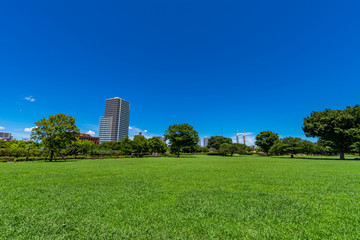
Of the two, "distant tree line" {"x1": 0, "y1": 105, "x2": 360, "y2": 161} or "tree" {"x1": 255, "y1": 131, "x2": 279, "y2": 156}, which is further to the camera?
"tree" {"x1": 255, "y1": 131, "x2": 279, "y2": 156}

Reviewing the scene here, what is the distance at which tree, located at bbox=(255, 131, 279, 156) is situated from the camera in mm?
58338

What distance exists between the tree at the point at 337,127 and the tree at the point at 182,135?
26.3 m

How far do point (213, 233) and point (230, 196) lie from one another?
8.65 ft

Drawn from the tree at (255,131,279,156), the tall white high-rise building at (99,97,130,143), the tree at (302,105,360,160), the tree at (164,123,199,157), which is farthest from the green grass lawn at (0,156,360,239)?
the tall white high-rise building at (99,97,130,143)

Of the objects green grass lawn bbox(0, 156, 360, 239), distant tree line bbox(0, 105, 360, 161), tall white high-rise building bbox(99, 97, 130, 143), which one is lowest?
green grass lawn bbox(0, 156, 360, 239)

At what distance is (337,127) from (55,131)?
1954 inches

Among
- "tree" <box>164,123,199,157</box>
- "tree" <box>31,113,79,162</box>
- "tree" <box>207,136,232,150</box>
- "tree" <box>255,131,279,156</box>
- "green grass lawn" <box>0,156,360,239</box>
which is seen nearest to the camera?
"green grass lawn" <box>0,156,360,239</box>

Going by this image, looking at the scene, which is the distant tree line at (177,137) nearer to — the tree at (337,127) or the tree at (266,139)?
the tree at (337,127)

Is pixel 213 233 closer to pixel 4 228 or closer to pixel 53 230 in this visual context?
pixel 53 230

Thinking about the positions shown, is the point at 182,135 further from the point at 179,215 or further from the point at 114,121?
the point at 114,121

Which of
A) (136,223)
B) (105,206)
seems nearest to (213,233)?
(136,223)

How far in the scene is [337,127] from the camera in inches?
1161

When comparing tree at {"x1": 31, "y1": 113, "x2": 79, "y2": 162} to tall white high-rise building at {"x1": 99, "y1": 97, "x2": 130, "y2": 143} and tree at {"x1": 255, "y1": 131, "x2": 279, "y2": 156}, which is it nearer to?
tree at {"x1": 255, "y1": 131, "x2": 279, "y2": 156}

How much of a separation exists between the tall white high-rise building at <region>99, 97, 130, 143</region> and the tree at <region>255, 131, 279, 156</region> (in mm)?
153989
